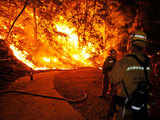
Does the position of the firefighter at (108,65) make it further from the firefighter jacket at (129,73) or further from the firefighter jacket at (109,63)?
the firefighter jacket at (129,73)

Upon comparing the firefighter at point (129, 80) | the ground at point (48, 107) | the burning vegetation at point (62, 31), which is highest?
the burning vegetation at point (62, 31)

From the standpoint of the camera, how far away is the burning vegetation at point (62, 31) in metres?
9.43

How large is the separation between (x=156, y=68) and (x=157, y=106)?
250 centimetres

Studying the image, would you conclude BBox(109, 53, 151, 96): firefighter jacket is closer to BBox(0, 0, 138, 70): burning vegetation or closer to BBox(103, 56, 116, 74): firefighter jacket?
BBox(103, 56, 116, 74): firefighter jacket

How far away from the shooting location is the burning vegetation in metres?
9.43

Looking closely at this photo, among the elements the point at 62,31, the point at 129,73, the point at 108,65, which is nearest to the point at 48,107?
the point at 108,65

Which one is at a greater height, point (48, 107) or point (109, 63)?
point (109, 63)

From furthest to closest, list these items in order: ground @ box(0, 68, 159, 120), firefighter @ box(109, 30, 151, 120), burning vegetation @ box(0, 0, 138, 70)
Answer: burning vegetation @ box(0, 0, 138, 70), ground @ box(0, 68, 159, 120), firefighter @ box(109, 30, 151, 120)

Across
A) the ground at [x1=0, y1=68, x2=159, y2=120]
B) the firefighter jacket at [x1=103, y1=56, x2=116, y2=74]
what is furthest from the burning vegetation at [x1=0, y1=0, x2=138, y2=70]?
the ground at [x1=0, y1=68, x2=159, y2=120]

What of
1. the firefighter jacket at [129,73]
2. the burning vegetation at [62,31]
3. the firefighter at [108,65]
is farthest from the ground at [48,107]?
the burning vegetation at [62,31]

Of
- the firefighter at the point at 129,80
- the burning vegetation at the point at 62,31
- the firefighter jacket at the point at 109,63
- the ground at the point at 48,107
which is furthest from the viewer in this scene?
the burning vegetation at the point at 62,31

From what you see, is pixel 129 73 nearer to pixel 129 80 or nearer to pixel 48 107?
pixel 129 80

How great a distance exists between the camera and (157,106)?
4414mm

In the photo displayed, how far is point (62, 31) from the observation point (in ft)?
35.5
